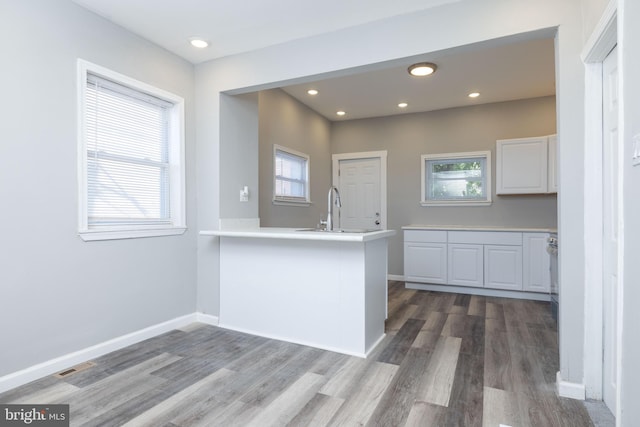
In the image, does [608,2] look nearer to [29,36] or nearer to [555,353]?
[555,353]

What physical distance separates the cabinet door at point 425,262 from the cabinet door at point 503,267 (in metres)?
0.54

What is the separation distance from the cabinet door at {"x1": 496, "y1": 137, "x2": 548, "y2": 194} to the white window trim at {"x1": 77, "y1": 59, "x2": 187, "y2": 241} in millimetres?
4050

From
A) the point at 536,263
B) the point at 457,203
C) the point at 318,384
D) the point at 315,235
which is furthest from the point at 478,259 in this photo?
the point at 318,384

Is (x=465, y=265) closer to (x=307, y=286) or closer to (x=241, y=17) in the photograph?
(x=307, y=286)

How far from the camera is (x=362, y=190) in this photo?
18.8ft

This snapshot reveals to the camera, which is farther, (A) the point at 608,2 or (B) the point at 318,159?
(B) the point at 318,159

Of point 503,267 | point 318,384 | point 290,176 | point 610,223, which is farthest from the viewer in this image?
point 290,176

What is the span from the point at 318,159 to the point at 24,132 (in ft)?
12.8

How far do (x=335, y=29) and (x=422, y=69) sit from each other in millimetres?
1256

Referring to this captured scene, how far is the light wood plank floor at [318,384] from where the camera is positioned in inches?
70.2

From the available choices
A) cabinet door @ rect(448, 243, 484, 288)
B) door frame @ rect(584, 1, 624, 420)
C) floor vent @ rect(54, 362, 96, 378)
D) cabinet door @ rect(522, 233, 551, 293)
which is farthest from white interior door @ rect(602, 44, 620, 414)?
floor vent @ rect(54, 362, 96, 378)

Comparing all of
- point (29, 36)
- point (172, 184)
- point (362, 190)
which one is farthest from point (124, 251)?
point (362, 190)

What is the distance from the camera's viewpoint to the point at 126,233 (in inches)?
106

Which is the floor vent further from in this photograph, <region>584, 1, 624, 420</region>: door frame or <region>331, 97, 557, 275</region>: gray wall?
<region>331, 97, 557, 275</region>: gray wall
